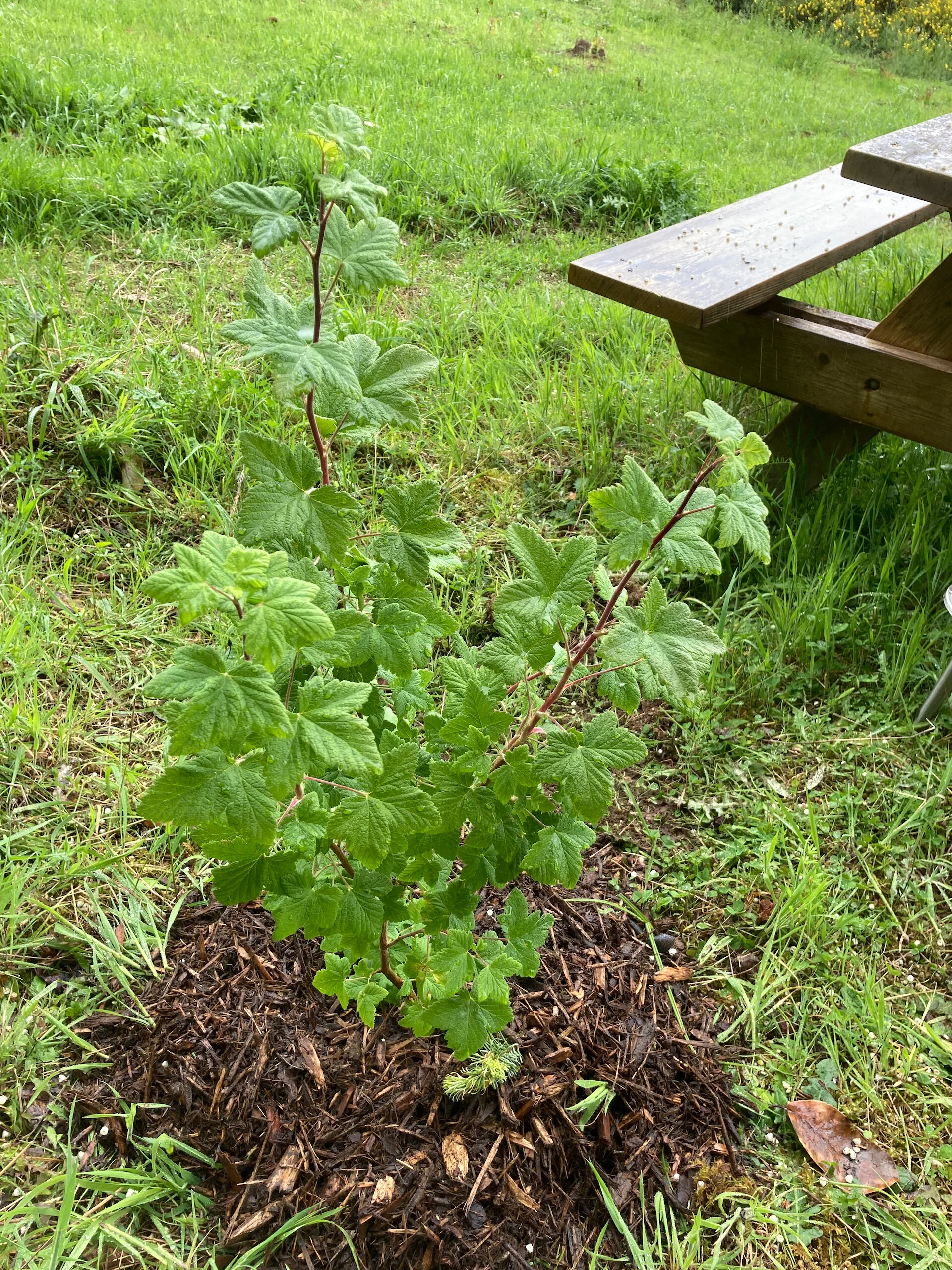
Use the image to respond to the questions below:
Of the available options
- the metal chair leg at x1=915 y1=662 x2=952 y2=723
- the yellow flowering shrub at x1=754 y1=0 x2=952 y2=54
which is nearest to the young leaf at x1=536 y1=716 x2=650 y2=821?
the metal chair leg at x1=915 y1=662 x2=952 y2=723

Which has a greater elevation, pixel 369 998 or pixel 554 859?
pixel 554 859

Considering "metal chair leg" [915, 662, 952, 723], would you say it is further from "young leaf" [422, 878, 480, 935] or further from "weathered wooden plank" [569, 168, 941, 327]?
"young leaf" [422, 878, 480, 935]

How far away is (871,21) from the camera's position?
40.6 feet

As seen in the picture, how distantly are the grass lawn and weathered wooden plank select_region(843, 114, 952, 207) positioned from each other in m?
0.84

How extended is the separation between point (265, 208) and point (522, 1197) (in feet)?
4.70

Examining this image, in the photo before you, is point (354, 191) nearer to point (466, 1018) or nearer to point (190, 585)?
point (190, 585)

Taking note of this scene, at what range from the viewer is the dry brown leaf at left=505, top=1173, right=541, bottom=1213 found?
138 centimetres

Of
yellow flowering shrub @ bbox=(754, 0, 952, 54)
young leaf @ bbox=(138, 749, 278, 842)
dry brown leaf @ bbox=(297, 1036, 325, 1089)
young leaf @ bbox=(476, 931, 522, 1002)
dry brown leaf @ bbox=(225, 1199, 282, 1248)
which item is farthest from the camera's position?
yellow flowering shrub @ bbox=(754, 0, 952, 54)

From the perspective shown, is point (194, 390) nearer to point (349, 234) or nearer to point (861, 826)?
point (349, 234)

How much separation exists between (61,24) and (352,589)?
6259mm

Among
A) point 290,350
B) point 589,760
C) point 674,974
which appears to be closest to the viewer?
point 290,350

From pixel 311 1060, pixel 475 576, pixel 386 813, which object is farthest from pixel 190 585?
pixel 475 576

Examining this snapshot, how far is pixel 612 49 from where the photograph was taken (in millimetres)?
8438

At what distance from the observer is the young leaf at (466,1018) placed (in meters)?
1.24
